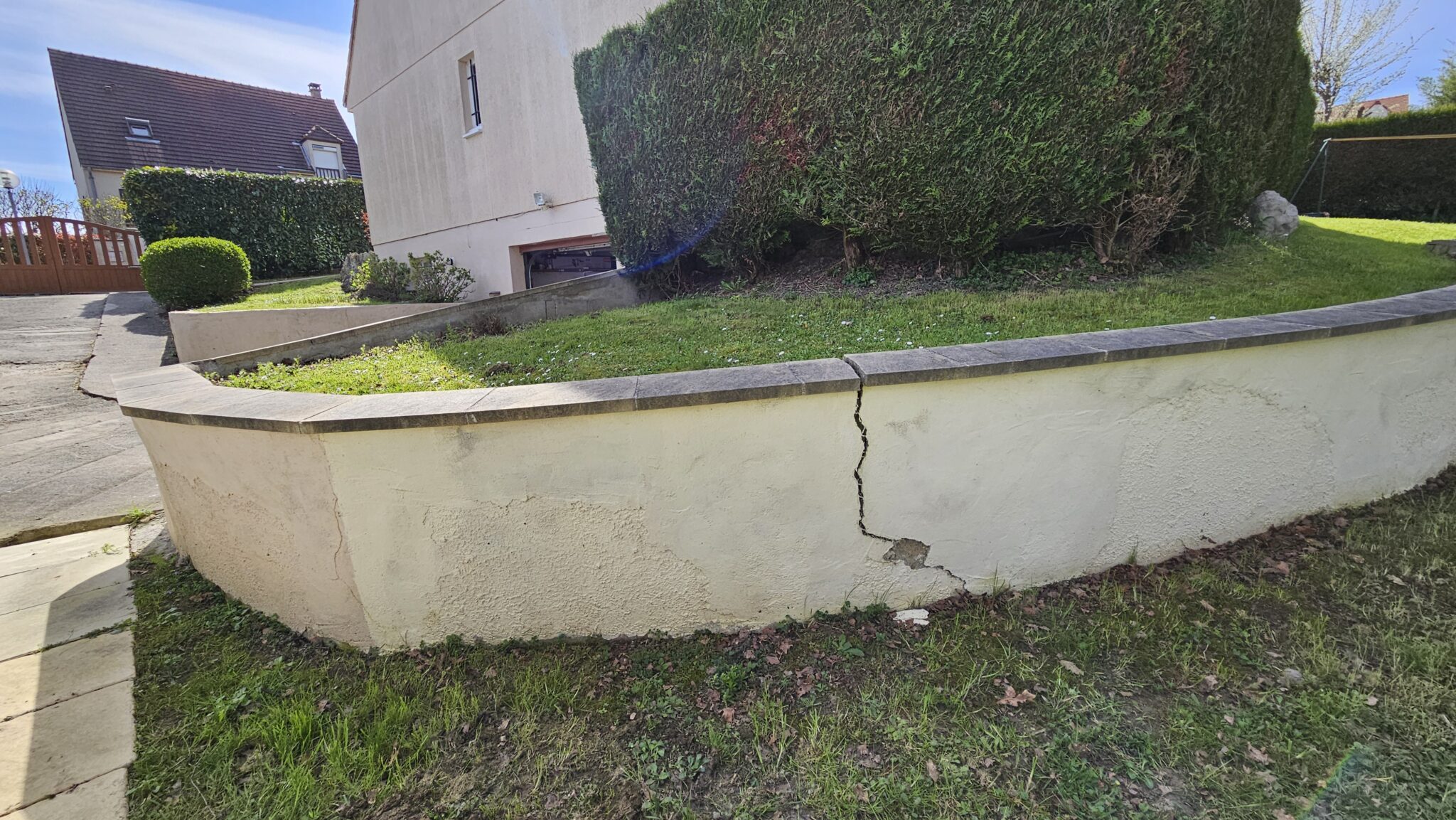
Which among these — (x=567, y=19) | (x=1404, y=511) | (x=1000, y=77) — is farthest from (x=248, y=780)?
(x=567, y=19)

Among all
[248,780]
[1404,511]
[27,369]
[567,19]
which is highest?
[567,19]

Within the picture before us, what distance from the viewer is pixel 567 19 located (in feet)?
26.9

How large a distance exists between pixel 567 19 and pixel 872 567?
8.62 m

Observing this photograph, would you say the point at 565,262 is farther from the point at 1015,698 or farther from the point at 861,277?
the point at 1015,698

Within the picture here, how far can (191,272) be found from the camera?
10.3 meters

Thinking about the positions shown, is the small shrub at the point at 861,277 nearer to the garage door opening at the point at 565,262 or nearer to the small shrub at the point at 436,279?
the garage door opening at the point at 565,262

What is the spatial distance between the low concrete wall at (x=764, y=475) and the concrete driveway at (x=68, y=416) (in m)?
2.50

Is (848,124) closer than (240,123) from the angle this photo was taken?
Yes

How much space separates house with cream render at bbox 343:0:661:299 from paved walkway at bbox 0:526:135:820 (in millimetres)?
5983

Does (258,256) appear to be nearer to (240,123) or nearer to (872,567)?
(240,123)

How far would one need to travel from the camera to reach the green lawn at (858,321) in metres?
3.62

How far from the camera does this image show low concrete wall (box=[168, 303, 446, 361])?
8.63 meters

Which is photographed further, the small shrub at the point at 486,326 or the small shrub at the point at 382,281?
the small shrub at the point at 382,281

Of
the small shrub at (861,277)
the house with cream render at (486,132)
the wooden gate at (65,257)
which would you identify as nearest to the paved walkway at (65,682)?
the small shrub at (861,277)
